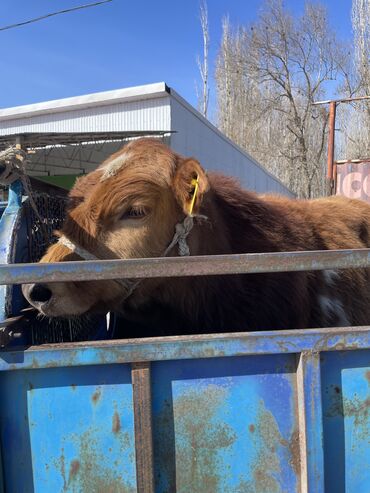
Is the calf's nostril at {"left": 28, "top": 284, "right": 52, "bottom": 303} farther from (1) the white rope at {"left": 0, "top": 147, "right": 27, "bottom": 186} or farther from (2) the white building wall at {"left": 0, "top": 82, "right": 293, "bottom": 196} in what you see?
(2) the white building wall at {"left": 0, "top": 82, "right": 293, "bottom": 196}

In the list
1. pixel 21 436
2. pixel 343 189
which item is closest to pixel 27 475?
pixel 21 436

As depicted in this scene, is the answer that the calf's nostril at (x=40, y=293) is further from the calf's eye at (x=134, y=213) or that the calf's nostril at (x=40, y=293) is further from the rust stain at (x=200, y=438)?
the rust stain at (x=200, y=438)

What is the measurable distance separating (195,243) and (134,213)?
17.8 inches

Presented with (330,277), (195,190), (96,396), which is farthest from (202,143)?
Result: (96,396)

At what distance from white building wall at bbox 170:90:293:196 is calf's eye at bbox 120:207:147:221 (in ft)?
19.0

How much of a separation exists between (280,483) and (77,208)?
172cm

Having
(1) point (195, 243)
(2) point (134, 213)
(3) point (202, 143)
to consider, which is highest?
(3) point (202, 143)

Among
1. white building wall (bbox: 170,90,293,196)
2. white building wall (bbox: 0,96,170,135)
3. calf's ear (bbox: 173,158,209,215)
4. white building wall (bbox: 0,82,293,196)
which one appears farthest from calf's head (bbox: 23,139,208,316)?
white building wall (bbox: 0,96,170,135)

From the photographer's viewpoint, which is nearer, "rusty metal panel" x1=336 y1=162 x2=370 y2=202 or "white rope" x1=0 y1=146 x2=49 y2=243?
"white rope" x1=0 y1=146 x2=49 y2=243

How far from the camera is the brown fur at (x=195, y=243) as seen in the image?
7.63ft

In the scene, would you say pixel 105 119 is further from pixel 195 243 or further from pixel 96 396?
pixel 96 396

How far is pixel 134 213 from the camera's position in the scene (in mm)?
2373

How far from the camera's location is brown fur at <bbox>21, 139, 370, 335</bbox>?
232 cm

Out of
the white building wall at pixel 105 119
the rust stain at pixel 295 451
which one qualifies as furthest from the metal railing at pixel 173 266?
the white building wall at pixel 105 119
